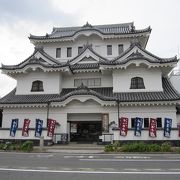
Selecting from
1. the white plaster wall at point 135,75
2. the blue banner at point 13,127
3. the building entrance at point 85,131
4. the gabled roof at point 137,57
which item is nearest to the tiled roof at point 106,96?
the white plaster wall at point 135,75

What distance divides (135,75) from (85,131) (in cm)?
769

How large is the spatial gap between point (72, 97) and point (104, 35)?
9577 mm

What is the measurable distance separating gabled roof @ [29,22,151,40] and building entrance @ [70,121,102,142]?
10.8 m

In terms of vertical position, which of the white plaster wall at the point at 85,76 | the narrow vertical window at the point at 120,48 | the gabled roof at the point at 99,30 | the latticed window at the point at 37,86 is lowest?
the latticed window at the point at 37,86

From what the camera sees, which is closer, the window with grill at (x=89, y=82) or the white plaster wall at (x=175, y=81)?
the window with grill at (x=89, y=82)

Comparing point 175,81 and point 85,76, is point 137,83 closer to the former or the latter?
point 85,76

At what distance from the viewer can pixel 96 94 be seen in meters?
23.4

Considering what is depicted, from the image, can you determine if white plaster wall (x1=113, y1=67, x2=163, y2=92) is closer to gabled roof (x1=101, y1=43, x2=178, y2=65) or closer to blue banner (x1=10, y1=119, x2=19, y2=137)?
gabled roof (x1=101, y1=43, x2=178, y2=65)

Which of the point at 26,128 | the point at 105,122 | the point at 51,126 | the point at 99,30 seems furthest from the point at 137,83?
the point at 26,128

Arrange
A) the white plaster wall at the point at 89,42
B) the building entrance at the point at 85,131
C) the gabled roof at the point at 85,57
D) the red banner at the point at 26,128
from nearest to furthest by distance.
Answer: the red banner at the point at 26,128 < the building entrance at the point at 85,131 < the gabled roof at the point at 85,57 < the white plaster wall at the point at 89,42

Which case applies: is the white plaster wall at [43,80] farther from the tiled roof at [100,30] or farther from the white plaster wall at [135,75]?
the white plaster wall at [135,75]

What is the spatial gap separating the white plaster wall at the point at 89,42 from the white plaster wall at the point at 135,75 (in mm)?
4859

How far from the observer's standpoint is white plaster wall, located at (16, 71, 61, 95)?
2673 centimetres

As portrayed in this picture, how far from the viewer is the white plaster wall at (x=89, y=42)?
3012 centimetres
